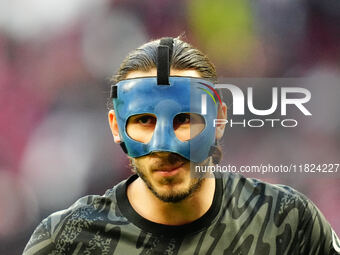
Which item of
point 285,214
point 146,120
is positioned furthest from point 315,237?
point 146,120

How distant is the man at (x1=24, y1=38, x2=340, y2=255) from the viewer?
5.93 ft

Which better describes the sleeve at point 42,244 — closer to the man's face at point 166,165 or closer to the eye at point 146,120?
the man's face at point 166,165

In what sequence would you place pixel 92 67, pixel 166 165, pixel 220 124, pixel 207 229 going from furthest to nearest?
pixel 92 67
pixel 220 124
pixel 207 229
pixel 166 165

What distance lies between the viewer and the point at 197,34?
3672 millimetres

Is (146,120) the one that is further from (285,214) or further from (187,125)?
(285,214)

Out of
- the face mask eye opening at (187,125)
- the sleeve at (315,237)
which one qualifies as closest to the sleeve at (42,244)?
the face mask eye opening at (187,125)

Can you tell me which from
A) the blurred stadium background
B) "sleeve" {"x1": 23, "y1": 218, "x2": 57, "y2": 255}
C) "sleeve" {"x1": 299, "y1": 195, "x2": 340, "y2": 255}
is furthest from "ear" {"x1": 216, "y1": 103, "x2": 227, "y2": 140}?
the blurred stadium background

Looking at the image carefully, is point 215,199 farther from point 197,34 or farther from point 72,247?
point 197,34

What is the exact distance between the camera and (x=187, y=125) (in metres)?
1.85

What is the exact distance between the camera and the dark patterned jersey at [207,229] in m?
1.86

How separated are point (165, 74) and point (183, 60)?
110 millimetres

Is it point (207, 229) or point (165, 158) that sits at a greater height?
point (165, 158)

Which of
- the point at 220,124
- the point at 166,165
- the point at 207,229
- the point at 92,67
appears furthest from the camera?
the point at 92,67

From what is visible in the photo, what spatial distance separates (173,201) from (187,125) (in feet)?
0.88
